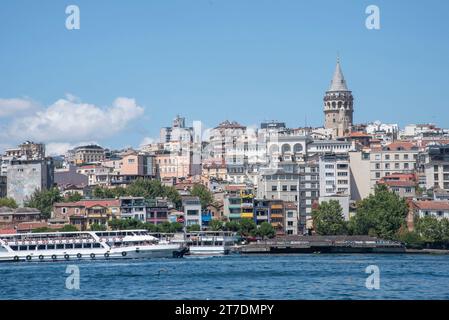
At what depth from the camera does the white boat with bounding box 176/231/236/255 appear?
47062mm

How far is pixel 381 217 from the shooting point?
50781 millimetres

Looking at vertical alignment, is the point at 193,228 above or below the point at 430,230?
above

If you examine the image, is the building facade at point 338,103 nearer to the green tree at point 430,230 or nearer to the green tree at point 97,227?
the green tree at point 97,227

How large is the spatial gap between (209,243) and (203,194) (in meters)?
13.5

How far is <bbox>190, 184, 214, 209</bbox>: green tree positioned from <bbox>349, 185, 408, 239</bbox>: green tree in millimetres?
Result: 9790

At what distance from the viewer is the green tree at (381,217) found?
50.5m

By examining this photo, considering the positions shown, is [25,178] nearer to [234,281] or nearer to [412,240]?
[412,240]

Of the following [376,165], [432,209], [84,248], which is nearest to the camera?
[84,248]

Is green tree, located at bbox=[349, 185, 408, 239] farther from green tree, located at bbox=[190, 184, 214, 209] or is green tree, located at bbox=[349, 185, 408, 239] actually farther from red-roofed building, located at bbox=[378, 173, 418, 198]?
green tree, located at bbox=[190, 184, 214, 209]

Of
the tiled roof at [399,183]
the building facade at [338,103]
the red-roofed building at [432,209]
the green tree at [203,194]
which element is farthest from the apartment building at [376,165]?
the building facade at [338,103]

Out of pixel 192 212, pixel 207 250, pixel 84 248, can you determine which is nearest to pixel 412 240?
pixel 207 250

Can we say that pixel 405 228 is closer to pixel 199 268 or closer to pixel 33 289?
pixel 199 268

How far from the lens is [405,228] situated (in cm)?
5097

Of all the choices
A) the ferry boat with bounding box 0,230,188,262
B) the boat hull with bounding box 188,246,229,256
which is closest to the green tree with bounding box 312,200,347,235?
the boat hull with bounding box 188,246,229,256
